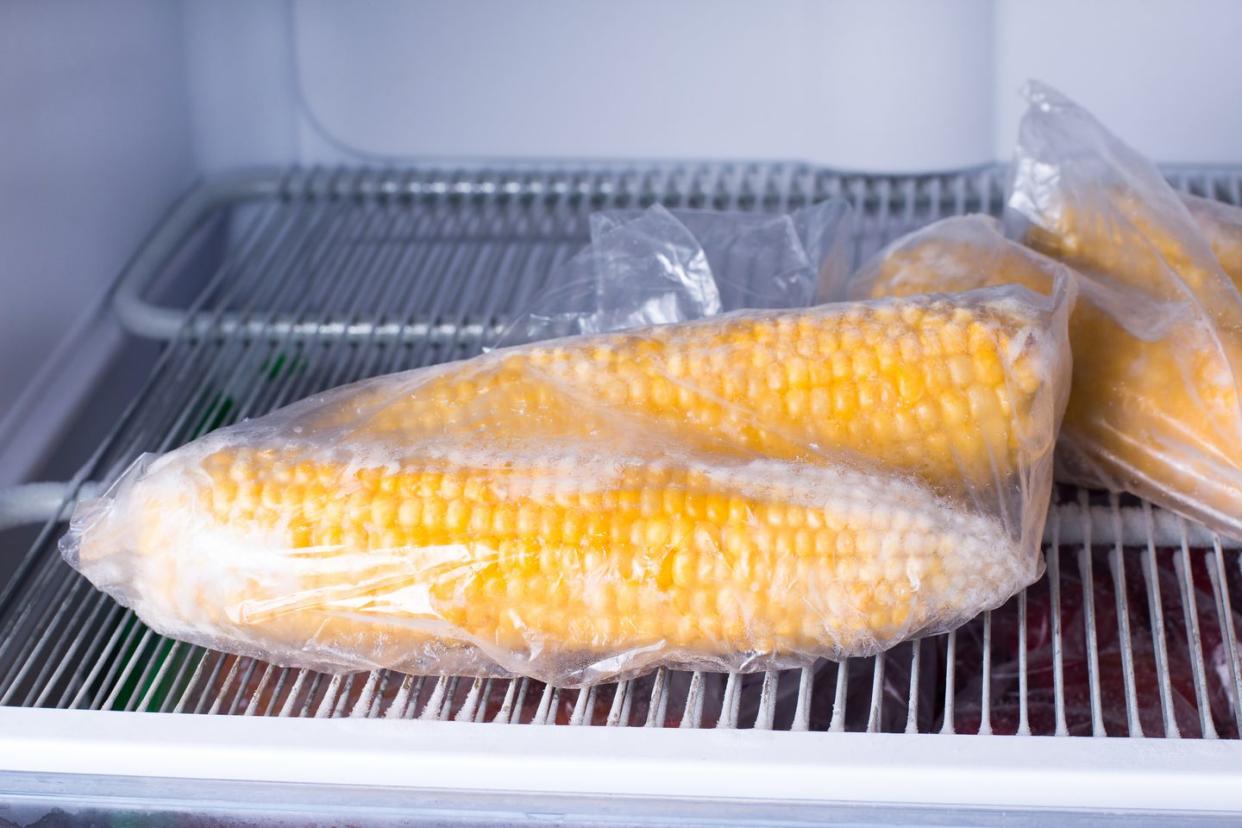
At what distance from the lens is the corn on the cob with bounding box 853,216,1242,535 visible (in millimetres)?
763

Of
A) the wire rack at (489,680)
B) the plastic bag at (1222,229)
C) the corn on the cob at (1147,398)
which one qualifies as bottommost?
the wire rack at (489,680)

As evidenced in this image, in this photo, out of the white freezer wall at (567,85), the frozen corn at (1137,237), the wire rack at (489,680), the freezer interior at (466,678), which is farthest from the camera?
the white freezer wall at (567,85)

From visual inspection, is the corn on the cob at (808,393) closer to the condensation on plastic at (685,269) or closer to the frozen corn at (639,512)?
the frozen corn at (639,512)

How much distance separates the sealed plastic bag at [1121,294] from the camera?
2.53ft

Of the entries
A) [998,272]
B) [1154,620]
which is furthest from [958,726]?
[998,272]

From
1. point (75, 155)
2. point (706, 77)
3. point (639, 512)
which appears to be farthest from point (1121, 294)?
point (75, 155)

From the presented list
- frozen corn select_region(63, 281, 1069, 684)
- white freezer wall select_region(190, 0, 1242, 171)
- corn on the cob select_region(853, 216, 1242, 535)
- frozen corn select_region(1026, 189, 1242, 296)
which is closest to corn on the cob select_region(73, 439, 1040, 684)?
frozen corn select_region(63, 281, 1069, 684)

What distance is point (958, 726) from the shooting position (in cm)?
77

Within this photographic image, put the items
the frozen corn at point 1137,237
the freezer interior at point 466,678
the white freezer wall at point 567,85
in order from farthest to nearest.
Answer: the white freezer wall at point 567,85 → the frozen corn at point 1137,237 → the freezer interior at point 466,678

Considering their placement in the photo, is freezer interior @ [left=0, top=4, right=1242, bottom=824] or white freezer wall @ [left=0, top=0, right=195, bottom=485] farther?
white freezer wall @ [left=0, top=0, right=195, bottom=485]

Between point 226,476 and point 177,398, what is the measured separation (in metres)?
0.31

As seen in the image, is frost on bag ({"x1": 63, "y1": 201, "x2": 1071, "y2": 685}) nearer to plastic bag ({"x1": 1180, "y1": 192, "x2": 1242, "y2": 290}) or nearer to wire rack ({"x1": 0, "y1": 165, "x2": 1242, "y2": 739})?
wire rack ({"x1": 0, "y1": 165, "x2": 1242, "y2": 739})

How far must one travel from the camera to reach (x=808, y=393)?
0.73 meters

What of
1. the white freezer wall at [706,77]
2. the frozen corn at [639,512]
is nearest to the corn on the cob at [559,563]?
the frozen corn at [639,512]
